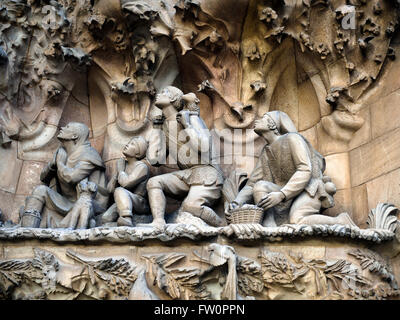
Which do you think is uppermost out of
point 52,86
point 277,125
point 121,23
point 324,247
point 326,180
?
point 121,23

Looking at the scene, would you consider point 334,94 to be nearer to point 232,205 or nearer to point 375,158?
point 375,158

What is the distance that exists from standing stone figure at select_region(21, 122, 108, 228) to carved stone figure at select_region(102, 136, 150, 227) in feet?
0.67

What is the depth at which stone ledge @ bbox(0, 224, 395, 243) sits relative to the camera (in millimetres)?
6484

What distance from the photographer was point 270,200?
6762mm

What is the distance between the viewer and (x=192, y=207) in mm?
6984

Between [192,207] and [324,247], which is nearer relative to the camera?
[324,247]

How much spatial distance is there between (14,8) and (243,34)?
2202 mm

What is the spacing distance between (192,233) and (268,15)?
2.20 m

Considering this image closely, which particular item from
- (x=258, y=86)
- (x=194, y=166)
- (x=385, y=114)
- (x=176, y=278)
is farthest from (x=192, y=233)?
(x=385, y=114)

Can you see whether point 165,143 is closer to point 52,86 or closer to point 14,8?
point 52,86

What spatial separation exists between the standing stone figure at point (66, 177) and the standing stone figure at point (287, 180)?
139 cm

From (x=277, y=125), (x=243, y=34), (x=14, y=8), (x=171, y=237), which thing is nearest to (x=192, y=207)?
(x=171, y=237)
